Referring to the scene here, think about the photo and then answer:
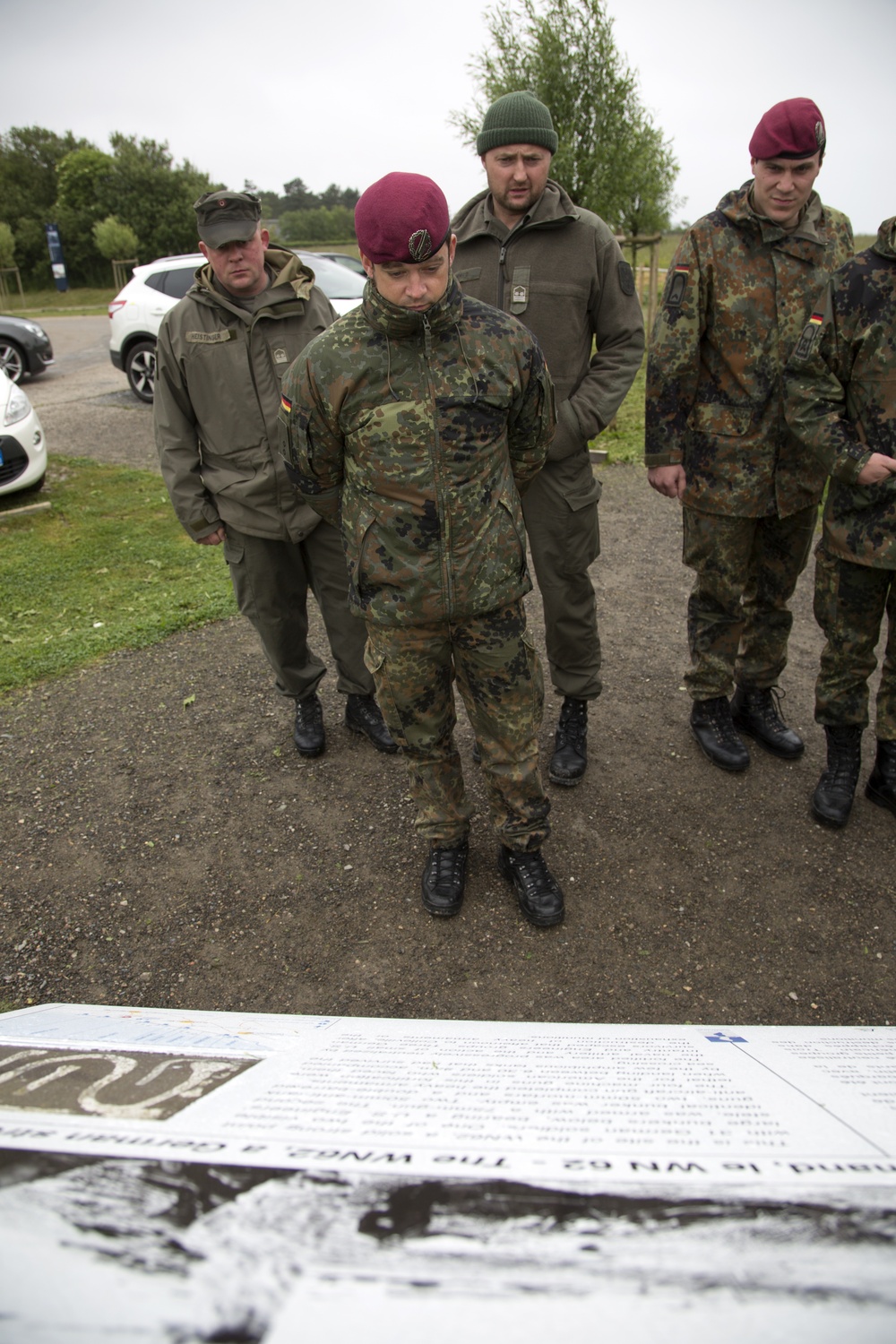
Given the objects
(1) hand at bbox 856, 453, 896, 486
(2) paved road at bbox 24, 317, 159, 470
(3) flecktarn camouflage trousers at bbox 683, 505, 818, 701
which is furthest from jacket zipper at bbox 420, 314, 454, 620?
(2) paved road at bbox 24, 317, 159, 470

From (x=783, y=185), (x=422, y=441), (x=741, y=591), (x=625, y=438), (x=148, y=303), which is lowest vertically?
(x=741, y=591)

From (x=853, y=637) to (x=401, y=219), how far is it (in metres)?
2.02

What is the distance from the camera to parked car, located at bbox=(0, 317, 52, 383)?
12305 millimetres

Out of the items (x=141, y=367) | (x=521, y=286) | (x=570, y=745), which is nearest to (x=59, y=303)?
(x=141, y=367)

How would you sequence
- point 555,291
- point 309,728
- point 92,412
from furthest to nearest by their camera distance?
point 92,412 < point 309,728 < point 555,291

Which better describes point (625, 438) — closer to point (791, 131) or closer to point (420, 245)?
point (791, 131)

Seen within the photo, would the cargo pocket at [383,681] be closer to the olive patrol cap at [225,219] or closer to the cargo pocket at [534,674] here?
the cargo pocket at [534,674]

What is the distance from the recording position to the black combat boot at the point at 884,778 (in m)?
3.04

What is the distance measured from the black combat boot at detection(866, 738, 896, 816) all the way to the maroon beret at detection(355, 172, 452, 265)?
89.0 inches

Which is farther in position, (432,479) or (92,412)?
(92,412)

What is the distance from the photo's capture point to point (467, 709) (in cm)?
258

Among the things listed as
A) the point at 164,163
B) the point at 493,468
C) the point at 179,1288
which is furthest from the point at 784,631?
the point at 164,163

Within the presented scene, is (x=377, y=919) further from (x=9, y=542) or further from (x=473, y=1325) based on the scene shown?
(x=9, y=542)

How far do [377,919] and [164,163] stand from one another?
49160 millimetres
